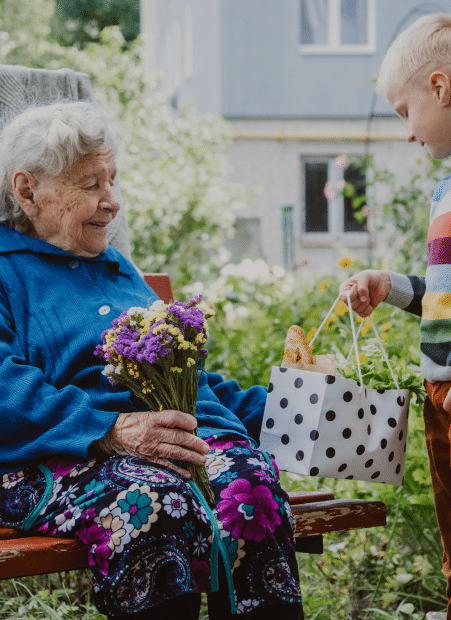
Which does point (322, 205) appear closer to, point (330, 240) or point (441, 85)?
point (330, 240)

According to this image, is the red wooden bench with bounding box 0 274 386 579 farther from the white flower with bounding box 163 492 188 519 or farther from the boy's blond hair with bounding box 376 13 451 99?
the boy's blond hair with bounding box 376 13 451 99

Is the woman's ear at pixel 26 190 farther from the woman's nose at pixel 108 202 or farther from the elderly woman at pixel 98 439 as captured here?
the woman's nose at pixel 108 202

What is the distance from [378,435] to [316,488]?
1081 mm

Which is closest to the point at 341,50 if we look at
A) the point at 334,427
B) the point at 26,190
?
the point at 26,190

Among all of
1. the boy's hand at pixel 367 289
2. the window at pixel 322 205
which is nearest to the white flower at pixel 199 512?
the boy's hand at pixel 367 289

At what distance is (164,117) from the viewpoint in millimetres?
9203

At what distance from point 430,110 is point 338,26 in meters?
10.8

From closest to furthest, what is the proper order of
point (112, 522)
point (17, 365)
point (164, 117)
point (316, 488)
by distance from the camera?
point (112, 522)
point (17, 365)
point (316, 488)
point (164, 117)

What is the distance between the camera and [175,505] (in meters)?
1.68

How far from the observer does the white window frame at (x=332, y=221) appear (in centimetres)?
1224

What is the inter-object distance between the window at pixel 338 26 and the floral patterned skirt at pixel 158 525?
10.9m

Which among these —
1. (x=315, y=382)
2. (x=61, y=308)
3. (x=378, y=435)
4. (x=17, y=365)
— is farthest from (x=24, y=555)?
(x=378, y=435)

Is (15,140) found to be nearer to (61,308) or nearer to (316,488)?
(61,308)

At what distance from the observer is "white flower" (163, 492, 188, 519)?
5.49 feet
